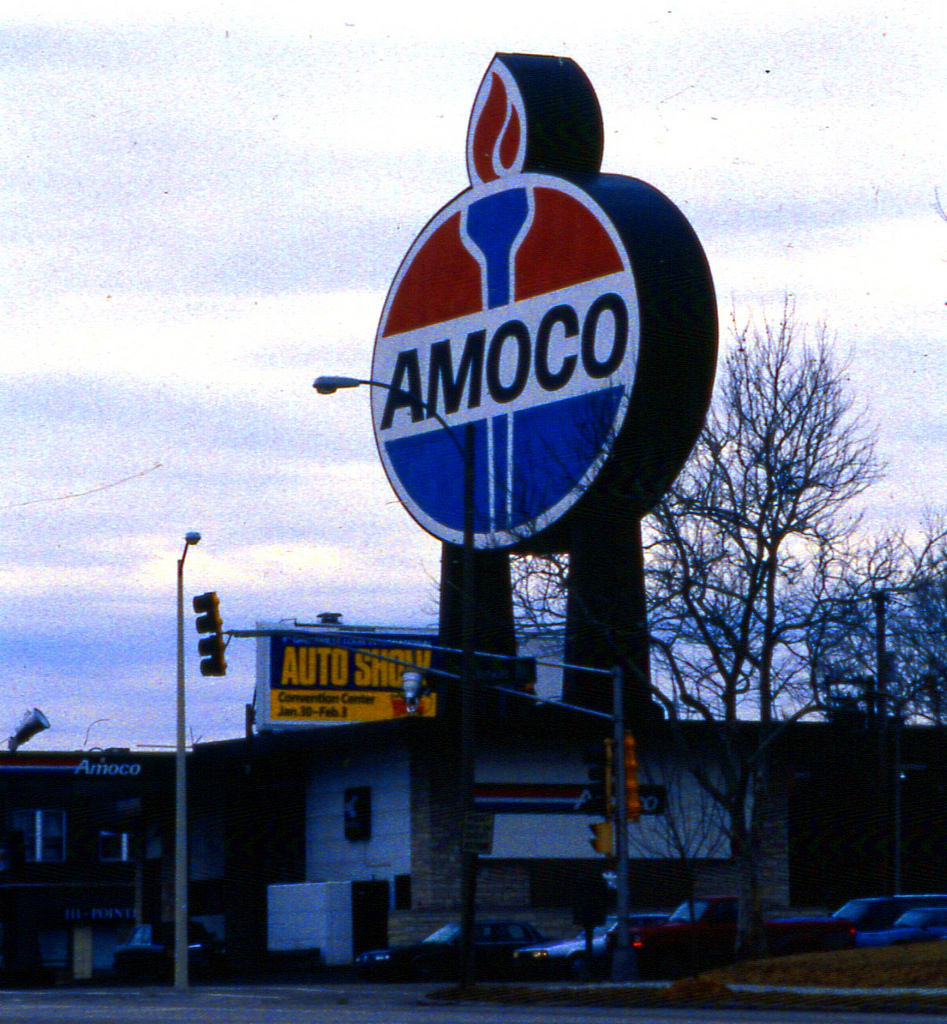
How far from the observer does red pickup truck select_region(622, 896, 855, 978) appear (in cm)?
3503

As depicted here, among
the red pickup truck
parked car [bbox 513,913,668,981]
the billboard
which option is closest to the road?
parked car [bbox 513,913,668,981]

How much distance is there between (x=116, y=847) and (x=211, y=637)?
2093 inches

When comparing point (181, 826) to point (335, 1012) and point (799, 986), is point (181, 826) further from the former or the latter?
point (799, 986)

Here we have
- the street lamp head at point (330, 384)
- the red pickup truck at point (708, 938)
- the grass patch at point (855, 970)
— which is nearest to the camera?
the grass patch at point (855, 970)

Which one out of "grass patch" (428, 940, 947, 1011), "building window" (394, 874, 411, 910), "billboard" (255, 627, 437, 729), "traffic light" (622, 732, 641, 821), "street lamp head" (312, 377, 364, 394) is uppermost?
"street lamp head" (312, 377, 364, 394)

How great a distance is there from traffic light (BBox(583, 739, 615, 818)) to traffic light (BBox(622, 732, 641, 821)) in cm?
29

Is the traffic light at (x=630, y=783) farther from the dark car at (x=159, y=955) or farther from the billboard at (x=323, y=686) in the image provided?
the billboard at (x=323, y=686)

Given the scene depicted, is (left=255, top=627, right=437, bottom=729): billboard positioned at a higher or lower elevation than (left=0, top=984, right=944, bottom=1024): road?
higher

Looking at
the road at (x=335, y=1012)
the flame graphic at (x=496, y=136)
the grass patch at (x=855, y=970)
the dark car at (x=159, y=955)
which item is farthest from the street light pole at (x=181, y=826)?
the grass patch at (x=855, y=970)

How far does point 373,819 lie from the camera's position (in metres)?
52.3

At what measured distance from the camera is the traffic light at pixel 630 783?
31047 mm

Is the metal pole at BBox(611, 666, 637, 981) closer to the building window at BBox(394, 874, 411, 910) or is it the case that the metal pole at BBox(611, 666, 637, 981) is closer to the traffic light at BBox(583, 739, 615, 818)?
the traffic light at BBox(583, 739, 615, 818)

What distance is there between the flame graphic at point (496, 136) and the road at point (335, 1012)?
19.9 meters

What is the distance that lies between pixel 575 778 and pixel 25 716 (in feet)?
75.2
